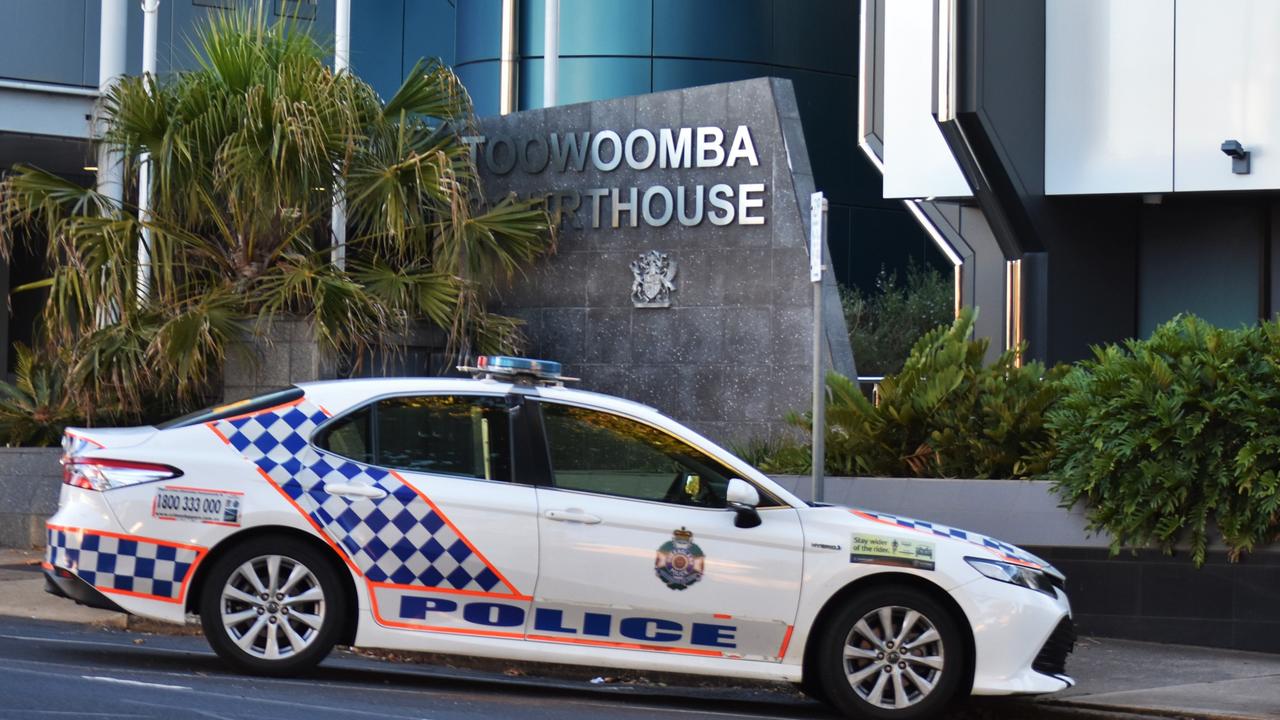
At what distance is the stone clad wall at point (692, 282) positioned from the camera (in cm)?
1355

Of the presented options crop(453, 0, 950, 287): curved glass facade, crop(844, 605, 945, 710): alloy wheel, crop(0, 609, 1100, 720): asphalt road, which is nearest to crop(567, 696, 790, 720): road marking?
crop(0, 609, 1100, 720): asphalt road

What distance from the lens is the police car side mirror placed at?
Result: 312 inches

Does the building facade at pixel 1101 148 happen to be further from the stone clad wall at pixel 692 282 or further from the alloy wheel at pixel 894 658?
the alloy wheel at pixel 894 658

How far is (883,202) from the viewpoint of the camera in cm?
2875

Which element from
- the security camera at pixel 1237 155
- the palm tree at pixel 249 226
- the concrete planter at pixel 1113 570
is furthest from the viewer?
the security camera at pixel 1237 155

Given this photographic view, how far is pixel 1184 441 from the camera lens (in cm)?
1042

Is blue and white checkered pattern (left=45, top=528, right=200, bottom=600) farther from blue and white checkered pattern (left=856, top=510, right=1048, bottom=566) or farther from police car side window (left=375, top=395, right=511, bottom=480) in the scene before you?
blue and white checkered pattern (left=856, top=510, right=1048, bottom=566)

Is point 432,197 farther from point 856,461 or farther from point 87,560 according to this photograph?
point 87,560

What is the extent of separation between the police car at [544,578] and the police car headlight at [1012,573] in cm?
1

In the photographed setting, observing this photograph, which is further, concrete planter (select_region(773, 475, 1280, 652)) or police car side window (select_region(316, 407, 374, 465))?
concrete planter (select_region(773, 475, 1280, 652))

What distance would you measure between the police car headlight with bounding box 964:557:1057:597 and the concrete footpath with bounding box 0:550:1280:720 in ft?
2.97

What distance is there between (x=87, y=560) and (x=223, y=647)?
78cm

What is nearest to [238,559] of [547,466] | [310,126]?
[547,466]

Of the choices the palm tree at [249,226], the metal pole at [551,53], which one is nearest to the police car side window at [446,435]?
the palm tree at [249,226]
